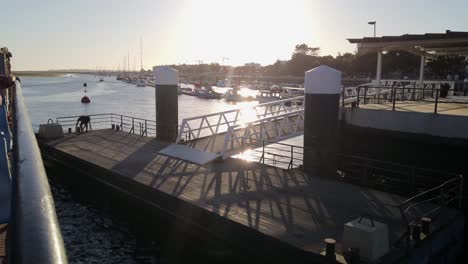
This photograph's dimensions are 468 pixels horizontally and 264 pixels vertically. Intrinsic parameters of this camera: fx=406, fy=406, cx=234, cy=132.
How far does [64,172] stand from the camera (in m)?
20.9

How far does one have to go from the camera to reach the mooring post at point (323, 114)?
46.5 ft

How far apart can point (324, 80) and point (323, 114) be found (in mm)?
1188

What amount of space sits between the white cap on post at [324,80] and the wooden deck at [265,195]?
125 inches

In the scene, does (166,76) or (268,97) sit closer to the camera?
(166,76)

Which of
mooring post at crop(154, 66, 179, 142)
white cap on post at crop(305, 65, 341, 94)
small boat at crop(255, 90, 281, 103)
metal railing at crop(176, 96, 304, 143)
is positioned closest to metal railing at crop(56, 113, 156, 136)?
mooring post at crop(154, 66, 179, 142)

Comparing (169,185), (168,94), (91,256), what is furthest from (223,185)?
(168,94)

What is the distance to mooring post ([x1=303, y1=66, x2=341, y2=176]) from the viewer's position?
14164 mm

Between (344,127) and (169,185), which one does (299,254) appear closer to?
(169,185)

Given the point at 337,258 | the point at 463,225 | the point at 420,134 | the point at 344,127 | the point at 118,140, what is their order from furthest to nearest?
the point at 118,140
the point at 344,127
the point at 420,134
the point at 463,225
the point at 337,258

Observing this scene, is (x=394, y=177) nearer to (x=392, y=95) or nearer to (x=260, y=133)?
(x=260, y=133)

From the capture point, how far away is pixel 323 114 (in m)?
14.2

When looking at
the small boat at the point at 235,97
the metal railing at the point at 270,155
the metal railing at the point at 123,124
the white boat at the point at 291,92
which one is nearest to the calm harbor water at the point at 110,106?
the small boat at the point at 235,97

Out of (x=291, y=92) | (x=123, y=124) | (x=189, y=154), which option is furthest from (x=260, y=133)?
(x=291, y=92)

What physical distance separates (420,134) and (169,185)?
29.8 feet
